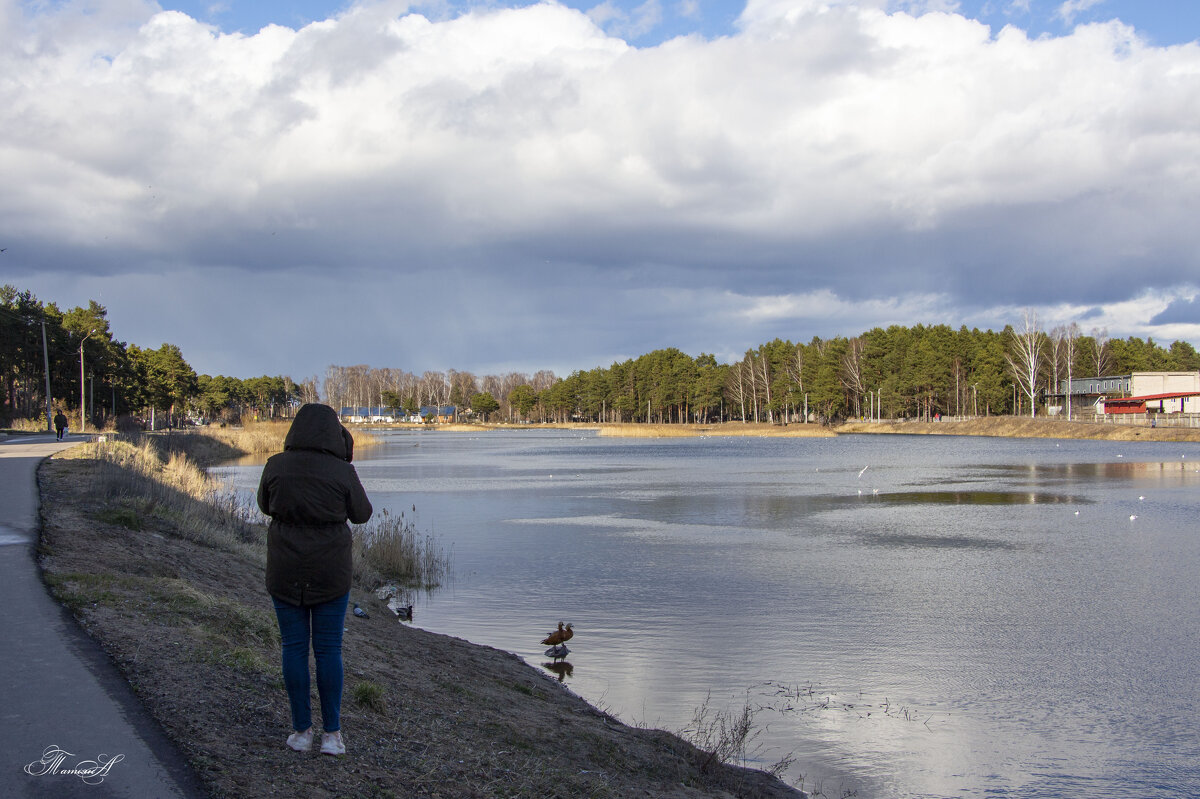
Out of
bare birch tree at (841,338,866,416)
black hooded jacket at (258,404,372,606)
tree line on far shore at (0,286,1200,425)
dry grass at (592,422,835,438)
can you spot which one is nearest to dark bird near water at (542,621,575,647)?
black hooded jacket at (258,404,372,606)

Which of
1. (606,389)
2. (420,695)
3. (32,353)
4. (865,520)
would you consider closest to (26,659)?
(420,695)

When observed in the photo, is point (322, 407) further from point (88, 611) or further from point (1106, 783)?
point (1106, 783)

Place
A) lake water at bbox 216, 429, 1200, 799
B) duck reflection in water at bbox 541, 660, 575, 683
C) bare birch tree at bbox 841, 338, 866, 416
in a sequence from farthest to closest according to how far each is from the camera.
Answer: bare birch tree at bbox 841, 338, 866, 416 < duck reflection in water at bbox 541, 660, 575, 683 < lake water at bbox 216, 429, 1200, 799

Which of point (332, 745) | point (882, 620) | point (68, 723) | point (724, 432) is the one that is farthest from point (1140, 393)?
point (68, 723)

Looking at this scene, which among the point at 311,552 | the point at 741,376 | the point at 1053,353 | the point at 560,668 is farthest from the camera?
the point at 741,376

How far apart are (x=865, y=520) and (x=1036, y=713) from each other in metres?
18.8

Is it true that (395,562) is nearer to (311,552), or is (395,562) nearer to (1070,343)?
(311,552)

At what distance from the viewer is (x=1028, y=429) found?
9894 centimetres

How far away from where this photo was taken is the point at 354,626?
11664 millimetres

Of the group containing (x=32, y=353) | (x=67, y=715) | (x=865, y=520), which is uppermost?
(x=32, y=353)

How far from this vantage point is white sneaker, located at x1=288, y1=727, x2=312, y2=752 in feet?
19.3

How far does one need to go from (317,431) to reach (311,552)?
76cm

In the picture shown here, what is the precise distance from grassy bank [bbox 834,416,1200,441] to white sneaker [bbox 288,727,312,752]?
94255 millimetres

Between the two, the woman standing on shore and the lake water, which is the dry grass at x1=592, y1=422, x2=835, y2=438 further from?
the woman standing on shore
